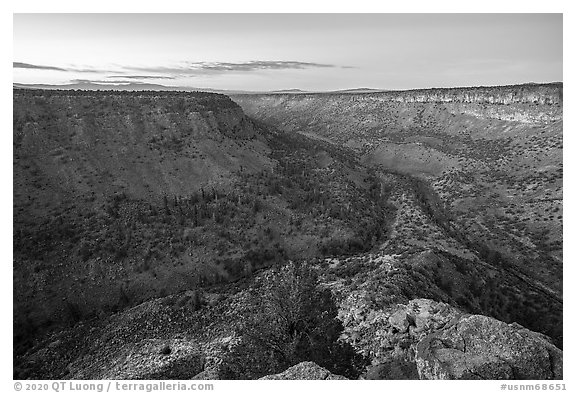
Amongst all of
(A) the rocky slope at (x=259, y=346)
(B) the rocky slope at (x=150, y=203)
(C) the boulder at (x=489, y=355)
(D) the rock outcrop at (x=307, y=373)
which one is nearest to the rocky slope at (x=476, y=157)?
(B) the rocky slope at (x=150, y=203)

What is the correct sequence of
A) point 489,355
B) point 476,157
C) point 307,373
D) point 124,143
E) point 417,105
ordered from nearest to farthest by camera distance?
point 489,355, point 307,373, point 124,143, point 476,157, point 417,105

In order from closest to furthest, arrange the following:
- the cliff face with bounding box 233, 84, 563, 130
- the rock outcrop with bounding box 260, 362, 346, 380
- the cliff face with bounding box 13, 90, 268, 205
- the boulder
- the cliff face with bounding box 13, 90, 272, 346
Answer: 1. the boulder
2. the rock outcrop with bounding box 260, 362, 346, 380
3. the cliff face with bounding box 13, 90, 272, 346
4. the cliff face with bounding box 13, 90, 268, 205
5. the cliff face with bounding box 233, 84, 563, 130

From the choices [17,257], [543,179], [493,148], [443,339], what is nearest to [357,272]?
[443,339]

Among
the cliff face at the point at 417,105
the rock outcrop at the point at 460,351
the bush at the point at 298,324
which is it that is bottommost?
the bush at the point at 298,324

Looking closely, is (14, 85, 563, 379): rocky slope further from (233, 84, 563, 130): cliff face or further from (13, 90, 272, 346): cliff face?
(233, 84, 563, 130): cliff face

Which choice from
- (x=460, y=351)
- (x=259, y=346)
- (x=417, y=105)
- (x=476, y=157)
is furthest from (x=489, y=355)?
(x=417, y=105)

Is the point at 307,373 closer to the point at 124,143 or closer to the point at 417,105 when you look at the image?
the point at 124,143

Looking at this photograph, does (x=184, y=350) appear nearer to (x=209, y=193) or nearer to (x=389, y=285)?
(x=389, y=285)

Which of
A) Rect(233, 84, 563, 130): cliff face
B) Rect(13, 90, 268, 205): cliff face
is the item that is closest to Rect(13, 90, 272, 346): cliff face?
Rect(13, 90, 268, 205): cliff face

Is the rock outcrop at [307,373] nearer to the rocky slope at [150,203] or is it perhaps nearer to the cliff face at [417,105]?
the rocky slope at [150,203]
